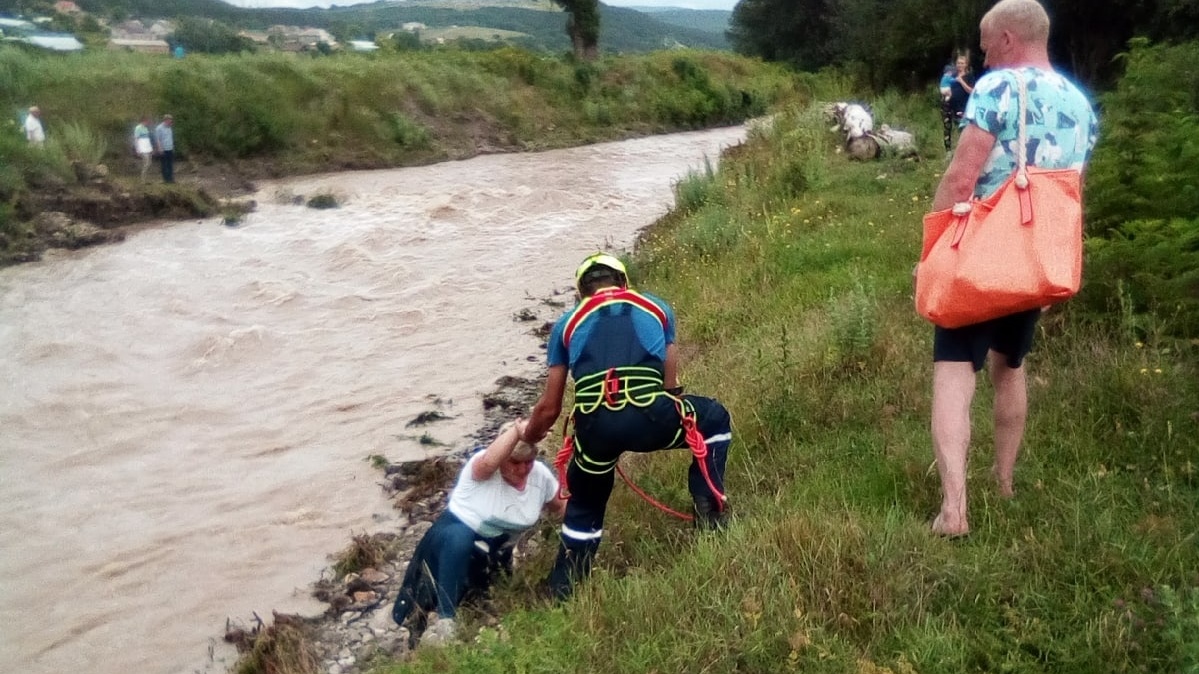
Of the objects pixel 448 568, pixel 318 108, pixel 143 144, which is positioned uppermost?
pixel 318 108

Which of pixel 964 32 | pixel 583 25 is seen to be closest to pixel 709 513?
pixel 964 32

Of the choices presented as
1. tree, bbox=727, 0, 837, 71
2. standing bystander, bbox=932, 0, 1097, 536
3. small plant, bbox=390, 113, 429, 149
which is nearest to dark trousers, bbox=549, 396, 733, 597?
standing bystander, bbox=932, 0, 1097, 536

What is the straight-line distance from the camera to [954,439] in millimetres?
3959

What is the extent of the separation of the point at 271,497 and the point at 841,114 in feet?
46.1

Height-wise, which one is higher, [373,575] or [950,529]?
[950,529]

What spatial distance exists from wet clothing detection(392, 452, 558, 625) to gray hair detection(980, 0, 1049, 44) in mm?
2864

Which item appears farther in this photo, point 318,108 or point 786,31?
point 786,31

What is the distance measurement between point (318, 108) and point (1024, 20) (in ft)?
98.5

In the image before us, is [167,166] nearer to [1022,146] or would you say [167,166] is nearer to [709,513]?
[709,513]

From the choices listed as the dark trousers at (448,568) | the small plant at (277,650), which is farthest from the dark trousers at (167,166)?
the dark trousers at (448,568)

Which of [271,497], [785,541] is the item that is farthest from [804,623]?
[271,497]

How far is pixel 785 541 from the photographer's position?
399cm

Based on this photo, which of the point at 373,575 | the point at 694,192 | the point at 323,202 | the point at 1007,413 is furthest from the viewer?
the point at 323,202

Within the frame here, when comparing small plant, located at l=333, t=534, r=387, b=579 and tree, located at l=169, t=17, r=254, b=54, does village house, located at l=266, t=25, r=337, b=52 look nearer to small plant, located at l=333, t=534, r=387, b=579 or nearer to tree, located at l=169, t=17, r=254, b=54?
tree, located at l=169, t=17, r=254, b=54
